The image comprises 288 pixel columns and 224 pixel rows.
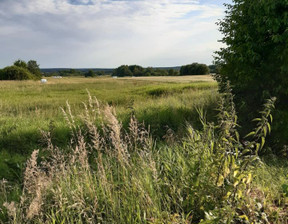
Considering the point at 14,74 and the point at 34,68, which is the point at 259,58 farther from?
the point at 34,68

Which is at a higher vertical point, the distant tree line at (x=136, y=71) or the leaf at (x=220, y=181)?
the distant tree line at (x=136, y=71)

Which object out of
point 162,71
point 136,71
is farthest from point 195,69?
point 136,71

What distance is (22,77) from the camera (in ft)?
158

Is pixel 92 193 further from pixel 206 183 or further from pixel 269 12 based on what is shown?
pixel 269 12

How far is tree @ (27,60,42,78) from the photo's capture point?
58575 millimetres

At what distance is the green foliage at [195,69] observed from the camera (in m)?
67.8

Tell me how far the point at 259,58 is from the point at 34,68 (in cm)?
6032

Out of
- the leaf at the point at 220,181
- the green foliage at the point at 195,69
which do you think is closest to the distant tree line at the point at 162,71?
the green foliage at the point at 195,69

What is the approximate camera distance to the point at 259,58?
22.1 ft

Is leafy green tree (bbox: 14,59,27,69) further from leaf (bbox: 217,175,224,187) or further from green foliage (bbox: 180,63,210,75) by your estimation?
leaf (bbox: 217,175,224,187)

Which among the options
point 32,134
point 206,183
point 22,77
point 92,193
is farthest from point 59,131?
point 22,77

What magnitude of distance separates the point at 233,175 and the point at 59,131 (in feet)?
21.1

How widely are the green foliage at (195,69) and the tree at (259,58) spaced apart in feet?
199

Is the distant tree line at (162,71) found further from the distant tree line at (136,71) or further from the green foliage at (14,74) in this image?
the green foliage at (14,74)
